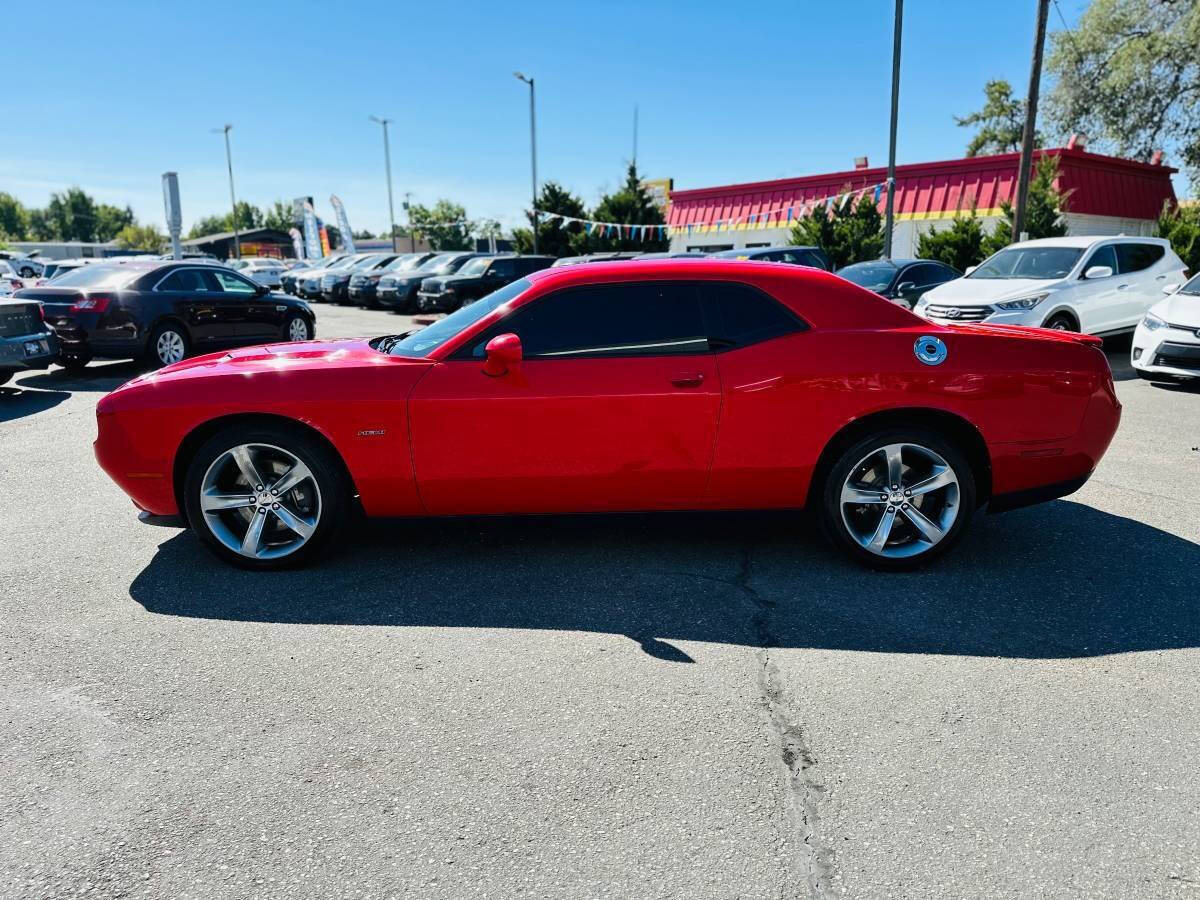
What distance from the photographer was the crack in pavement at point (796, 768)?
2.25 m

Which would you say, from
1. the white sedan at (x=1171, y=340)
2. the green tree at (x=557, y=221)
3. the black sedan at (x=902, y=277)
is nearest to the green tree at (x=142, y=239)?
the green tree at (x=557, y=221)

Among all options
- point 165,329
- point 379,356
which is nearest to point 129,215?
point 165,329

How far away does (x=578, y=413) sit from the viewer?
13.4 ft

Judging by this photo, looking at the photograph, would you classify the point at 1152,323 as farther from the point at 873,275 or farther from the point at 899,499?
the point at 899,499

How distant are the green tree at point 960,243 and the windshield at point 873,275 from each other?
342 inches

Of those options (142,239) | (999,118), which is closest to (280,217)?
(142,239)

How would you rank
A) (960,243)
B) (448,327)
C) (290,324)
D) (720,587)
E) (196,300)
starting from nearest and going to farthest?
(720,587)
(448,327)
(196,300)
(290,324)
(960,243)

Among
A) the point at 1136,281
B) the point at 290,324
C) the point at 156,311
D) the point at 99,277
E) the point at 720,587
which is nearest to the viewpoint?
the point at 720,587

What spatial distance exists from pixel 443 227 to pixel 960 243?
260 feet

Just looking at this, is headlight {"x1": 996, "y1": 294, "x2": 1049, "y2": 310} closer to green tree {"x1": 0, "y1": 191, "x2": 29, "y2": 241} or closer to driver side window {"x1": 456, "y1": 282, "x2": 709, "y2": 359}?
driver side window {"x1": 456, "y1": 282, "x2": 709, "y2": 359}

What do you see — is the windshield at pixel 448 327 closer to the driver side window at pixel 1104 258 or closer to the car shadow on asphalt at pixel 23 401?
the car shadow on asphalt at pixel 23 401

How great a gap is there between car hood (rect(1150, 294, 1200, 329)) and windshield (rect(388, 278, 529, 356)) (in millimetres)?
8370

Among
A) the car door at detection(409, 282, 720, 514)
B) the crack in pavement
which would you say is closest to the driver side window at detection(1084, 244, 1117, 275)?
the car door at detection(409, 282, 720, 514)

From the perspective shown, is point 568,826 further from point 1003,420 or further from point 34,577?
point 34,577
